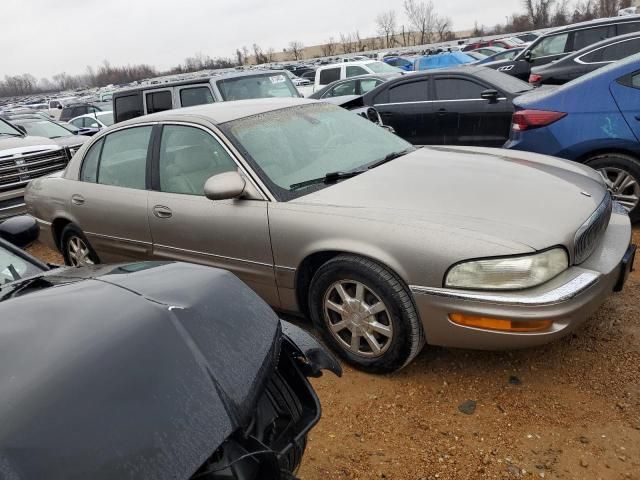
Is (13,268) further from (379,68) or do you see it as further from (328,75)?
(379,68)

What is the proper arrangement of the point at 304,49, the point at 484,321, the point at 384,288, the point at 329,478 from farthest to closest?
1. the point at 304,49
2. the point at 384,288
3. the point at 484,321
4. the point at 329,478

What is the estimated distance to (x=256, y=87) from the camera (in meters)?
8.06

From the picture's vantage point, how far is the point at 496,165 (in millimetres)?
3303

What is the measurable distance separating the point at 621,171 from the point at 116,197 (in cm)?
426

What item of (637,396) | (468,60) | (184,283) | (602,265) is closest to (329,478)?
(184,283)

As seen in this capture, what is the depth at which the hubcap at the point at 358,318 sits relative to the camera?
9.10 feet

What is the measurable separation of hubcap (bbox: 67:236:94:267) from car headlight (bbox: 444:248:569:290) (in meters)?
3.29

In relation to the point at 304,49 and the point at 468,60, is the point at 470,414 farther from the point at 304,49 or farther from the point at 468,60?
the point at 304,49

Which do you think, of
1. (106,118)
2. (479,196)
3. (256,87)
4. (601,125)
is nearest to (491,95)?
(601,125)

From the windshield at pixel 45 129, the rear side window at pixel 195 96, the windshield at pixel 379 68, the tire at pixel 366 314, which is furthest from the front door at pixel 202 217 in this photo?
the windshield at pixel 379 68

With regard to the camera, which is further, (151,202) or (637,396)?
(151,202)

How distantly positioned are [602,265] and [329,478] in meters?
1.77

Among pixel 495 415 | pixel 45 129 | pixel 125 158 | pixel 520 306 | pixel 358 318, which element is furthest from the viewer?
pixel 45 129

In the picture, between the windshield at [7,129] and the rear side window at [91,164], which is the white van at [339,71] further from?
the rear side window at [91,164]
